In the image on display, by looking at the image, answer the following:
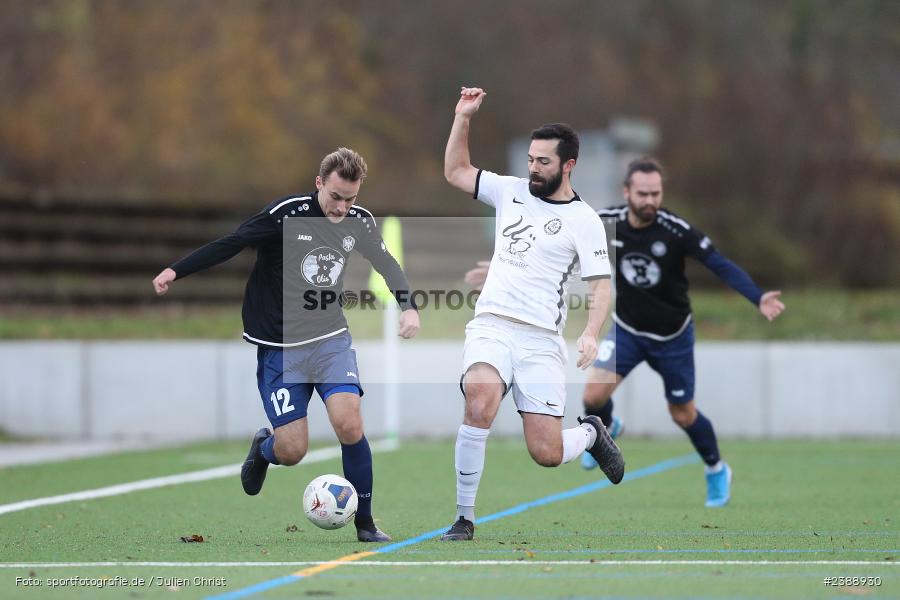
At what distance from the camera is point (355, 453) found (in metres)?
8.05

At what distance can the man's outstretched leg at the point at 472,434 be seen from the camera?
25.3 feet

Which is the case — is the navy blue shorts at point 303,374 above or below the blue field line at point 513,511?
above

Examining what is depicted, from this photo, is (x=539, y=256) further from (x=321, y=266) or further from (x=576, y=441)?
(x=321, y=266)

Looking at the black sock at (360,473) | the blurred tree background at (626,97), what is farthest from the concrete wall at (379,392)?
the blurred tree background at (626,97)

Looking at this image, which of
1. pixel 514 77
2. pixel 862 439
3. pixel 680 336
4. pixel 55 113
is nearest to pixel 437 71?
pixel 514 77

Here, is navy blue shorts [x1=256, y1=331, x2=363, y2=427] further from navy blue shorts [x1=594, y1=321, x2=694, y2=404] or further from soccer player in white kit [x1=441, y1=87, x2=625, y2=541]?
navy blue shorts [x1=594, y1=321, x2=694, y2=404]

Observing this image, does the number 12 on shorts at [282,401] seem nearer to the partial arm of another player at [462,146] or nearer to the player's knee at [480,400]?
the player's knee at [480,400]

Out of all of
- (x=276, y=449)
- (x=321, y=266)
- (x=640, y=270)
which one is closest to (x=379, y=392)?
(x=640, y=270)

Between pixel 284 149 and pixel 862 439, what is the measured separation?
1957 cm

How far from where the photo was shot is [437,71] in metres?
39.8

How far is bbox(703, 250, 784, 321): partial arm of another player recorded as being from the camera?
975 cm

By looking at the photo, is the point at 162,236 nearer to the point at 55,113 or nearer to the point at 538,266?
the point at 55,113

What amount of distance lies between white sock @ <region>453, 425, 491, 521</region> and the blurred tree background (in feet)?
82.2

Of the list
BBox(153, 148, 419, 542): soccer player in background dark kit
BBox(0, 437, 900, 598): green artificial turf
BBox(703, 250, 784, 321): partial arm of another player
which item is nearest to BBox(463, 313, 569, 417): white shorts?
BBox(153, 148, 419, 542): soccer player in background dark kit
